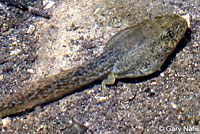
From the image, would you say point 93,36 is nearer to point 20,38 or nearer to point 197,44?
point 20,38

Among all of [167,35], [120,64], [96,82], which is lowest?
[96,82]

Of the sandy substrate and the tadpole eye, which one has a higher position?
the tadpole eye

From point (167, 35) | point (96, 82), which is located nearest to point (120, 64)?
point (96, 82)

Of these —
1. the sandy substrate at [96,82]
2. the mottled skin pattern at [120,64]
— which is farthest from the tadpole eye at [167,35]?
the sandy substrate at [96,82]

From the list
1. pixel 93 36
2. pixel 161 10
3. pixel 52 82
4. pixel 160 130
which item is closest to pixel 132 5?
pixel 161 10

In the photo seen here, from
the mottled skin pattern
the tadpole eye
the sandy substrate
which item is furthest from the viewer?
the tadpole eye

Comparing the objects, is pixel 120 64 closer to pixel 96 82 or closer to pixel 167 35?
pixel 96 82

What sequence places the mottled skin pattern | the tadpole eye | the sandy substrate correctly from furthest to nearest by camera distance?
1. the tadpole eye
2. the mottled skin pattern
3. the sandy substrate

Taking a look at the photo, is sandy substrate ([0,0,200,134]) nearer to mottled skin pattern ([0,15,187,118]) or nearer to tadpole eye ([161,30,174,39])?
mottled skin pattern ([0,15,187,118])

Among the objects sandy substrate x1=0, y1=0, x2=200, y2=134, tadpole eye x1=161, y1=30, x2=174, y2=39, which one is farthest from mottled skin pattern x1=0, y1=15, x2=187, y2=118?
sandy substrate x1=0, y1=0, x2=200, y2=134
